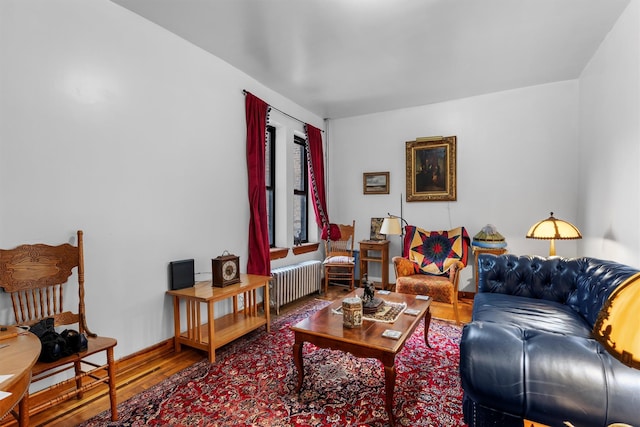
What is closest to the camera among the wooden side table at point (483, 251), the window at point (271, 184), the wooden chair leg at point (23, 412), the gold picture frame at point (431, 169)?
the wooden chair leg at point (23, 412)

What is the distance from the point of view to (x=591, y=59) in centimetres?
348

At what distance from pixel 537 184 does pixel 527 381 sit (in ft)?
13.5

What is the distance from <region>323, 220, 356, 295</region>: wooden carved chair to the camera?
4836mm

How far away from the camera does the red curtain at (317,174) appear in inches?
200

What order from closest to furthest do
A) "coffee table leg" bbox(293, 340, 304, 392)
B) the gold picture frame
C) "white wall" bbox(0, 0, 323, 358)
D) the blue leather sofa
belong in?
the blue leather sofa → "white wall" bbox(0, 0, 323, 358) → "coffee table leg" bbox(293, 340, 304, 392) → the gold picture frame

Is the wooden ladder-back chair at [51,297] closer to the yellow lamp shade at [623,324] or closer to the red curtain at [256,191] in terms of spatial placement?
the red curtain at [256,191]

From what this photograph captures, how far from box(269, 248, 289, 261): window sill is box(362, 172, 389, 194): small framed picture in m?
1.85

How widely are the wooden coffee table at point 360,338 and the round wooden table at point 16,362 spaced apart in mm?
1368

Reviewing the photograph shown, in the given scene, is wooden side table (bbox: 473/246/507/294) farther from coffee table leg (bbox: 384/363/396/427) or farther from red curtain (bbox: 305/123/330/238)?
coffee table leg (bbox: 384/363/396/427)

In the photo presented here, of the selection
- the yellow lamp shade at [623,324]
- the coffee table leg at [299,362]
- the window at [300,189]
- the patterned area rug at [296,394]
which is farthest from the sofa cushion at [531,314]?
the window at [300,189]

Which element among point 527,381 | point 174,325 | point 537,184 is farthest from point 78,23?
point 537,184

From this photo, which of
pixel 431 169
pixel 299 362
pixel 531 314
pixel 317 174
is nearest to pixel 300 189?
pixel 317 174

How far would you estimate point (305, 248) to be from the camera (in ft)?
16.4

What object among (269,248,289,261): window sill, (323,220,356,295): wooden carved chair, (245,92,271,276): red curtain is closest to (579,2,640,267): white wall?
(323,220,356,295): wooden carved chair
